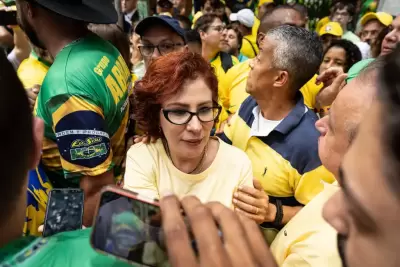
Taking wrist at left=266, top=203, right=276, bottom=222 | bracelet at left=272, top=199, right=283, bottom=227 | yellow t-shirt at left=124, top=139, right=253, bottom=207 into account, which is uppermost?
yellow t-shirt at left=124, top=139, right=253, bottom=207

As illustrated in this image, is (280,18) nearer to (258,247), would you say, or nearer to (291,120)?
(291,120)

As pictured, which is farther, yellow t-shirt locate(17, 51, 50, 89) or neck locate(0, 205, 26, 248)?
yellow t-shirt locate(17, 51, 50, 89)

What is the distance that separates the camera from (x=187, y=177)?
1.67 m

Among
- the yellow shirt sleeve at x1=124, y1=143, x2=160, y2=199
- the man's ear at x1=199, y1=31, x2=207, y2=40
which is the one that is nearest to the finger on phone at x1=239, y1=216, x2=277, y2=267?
the yellow shirt sleeve at x1=124, y1=143, x2=160, y2=199

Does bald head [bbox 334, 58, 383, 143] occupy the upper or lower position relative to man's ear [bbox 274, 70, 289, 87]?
upper

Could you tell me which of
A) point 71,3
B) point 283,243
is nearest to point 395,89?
point 283,243

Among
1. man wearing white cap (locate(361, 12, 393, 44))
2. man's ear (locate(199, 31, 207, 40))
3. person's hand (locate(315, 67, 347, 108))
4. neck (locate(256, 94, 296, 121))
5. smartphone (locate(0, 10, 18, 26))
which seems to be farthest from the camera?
man wearing white cap (locate(361, 12, 393, 44))

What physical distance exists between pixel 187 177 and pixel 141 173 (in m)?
0.21

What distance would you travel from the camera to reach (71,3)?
5.48 ft

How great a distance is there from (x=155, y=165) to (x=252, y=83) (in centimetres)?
81

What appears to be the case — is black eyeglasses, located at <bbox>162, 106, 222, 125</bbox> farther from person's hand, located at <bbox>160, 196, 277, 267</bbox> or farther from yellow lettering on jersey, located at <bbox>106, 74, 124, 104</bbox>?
person's hand, located at <bbox>160, 196, 277, 267</bbox>

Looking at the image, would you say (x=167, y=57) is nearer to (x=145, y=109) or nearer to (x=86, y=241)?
(x=145, y=109)

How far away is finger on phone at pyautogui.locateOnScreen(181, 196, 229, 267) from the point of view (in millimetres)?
610

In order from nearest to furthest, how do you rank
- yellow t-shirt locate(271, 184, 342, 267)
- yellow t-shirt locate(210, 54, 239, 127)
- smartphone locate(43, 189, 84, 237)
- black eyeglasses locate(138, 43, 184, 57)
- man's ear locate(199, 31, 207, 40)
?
smartphone locate(43, 189, 84, 237) → yellow t-shirt locate(271, 184, 342, 267) → black eyeglasses locate(138, 43, 184, 57) → yellow t-shirt locate(210, 54, 239, 127) → man's ear locate(199, 31, 207, 40)
